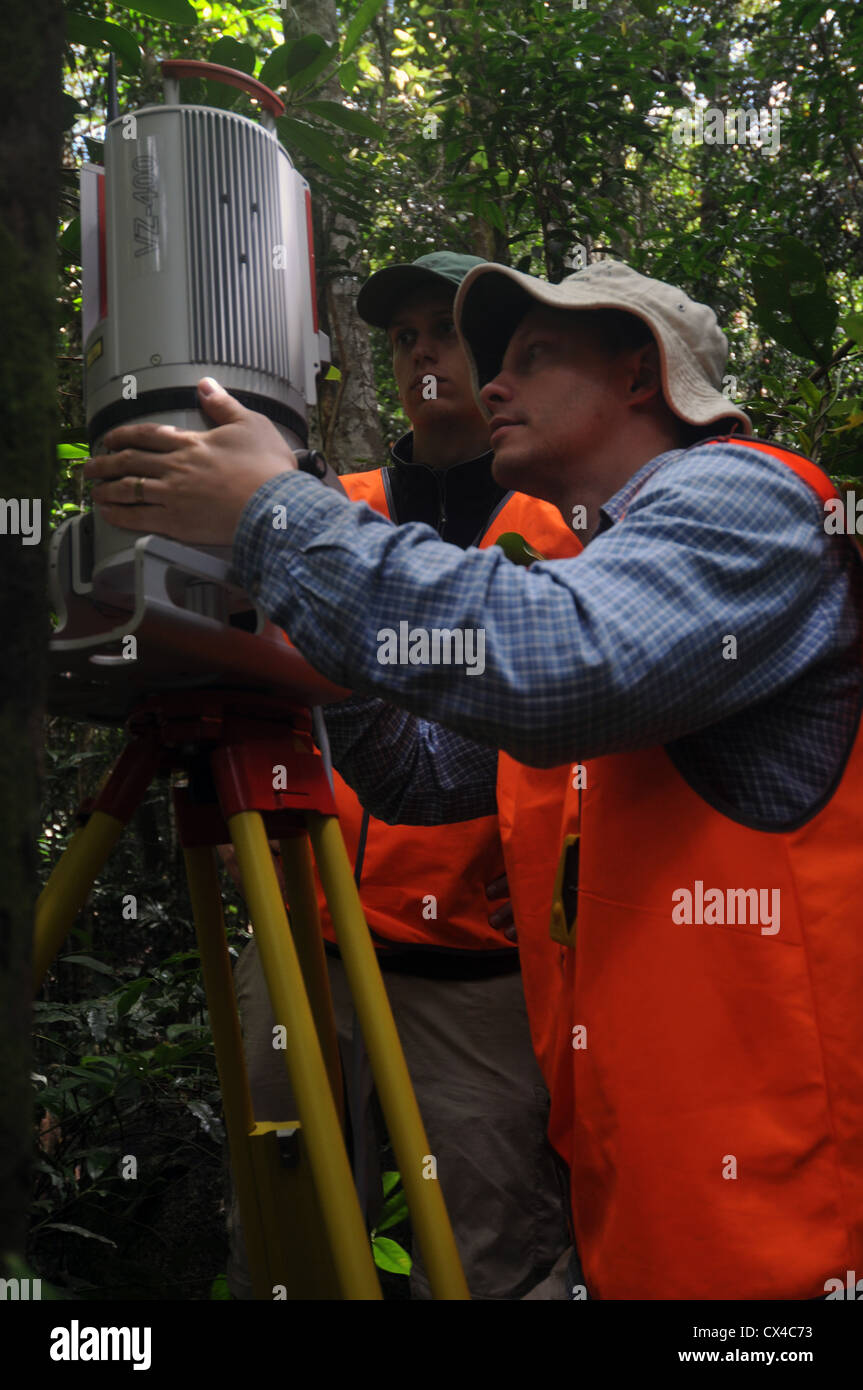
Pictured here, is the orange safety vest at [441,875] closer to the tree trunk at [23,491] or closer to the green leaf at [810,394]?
the green leaf at [810,394]

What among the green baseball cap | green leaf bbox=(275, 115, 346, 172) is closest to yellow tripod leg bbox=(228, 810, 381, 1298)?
green leaf bbox=(275, 115, 346, 172)

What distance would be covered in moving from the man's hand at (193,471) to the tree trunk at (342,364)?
2.65 meters

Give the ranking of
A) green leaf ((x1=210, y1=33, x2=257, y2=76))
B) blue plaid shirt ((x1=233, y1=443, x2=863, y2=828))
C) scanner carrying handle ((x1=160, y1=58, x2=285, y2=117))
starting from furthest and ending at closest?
green leaf ((x1=210, y1=33, x2=257, y2=76))
scanner carrying handle ((x1=160, y1=58, x2=285, y2=117))
blue plaid shirt ((x1=233, y1=443, x2=863, y2=828))

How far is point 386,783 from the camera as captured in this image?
1905mm

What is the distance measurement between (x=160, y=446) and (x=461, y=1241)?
1703 millimetres

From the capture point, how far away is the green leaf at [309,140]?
2.27 meters

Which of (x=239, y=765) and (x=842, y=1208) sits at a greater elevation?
(x=239, y=765)

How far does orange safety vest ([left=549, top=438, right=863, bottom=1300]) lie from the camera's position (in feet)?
3.59

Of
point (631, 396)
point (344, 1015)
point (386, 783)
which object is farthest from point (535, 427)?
point (344, 1015)

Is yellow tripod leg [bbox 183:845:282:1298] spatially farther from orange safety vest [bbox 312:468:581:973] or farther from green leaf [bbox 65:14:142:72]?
green leaf [bbox 65:14:142:72]

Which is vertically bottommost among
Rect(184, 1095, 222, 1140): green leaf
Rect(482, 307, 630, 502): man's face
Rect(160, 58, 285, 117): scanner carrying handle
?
Rect(184, 1095, 222, 1140): green leaf

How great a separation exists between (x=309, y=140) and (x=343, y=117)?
0.11m

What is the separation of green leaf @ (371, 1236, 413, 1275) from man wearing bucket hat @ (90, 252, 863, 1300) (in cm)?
125

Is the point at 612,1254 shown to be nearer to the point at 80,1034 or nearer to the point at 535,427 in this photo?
the point at 535,427
